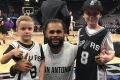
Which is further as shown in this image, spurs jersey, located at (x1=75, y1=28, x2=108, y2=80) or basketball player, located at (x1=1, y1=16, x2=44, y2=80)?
spurs jersey, located at (x1=75, y1=28, x2=108, y2=80)

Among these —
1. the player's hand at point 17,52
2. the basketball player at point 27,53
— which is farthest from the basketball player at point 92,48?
the player's hand at point 17,52

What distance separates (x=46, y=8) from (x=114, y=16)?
2691 cm

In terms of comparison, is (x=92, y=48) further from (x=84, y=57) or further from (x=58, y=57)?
(x=58, y=57)

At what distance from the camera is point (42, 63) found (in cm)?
305

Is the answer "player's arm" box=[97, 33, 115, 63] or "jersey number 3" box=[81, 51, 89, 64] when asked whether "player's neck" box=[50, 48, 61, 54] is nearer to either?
"jersey number 3" box=[81, 51, 89, 64]

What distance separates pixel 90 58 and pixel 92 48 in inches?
3.9

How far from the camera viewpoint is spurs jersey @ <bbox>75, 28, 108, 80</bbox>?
10.3 ft

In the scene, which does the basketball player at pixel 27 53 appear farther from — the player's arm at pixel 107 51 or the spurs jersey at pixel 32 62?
the player's arm at pixel 107 51

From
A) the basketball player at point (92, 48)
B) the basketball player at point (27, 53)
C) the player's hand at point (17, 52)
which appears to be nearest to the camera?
the player's hand at point (17, 52)

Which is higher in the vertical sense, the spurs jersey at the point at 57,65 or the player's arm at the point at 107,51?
the player's arm at the point at 107,51

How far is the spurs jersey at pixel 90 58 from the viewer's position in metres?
3.14

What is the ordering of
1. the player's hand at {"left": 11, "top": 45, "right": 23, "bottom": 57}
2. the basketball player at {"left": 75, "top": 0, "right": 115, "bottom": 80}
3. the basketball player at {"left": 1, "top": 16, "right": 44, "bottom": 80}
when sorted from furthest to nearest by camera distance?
the basketball player at {"left": 75, "top": 0, "right": 115, "bottom": 80}, the basketball player at {"left": 1, "top": 16, "right": 44, "bottom": 80}, the player's hand at {"left": 11, "top": 45, "right": 23, "bottom": 57}

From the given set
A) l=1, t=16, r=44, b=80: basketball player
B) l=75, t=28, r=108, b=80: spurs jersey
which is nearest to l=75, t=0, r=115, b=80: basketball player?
l=75, t=28, r=108, b=80: spurs jersey

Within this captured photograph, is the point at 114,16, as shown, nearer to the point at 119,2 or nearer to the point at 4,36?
the point at 119,2
